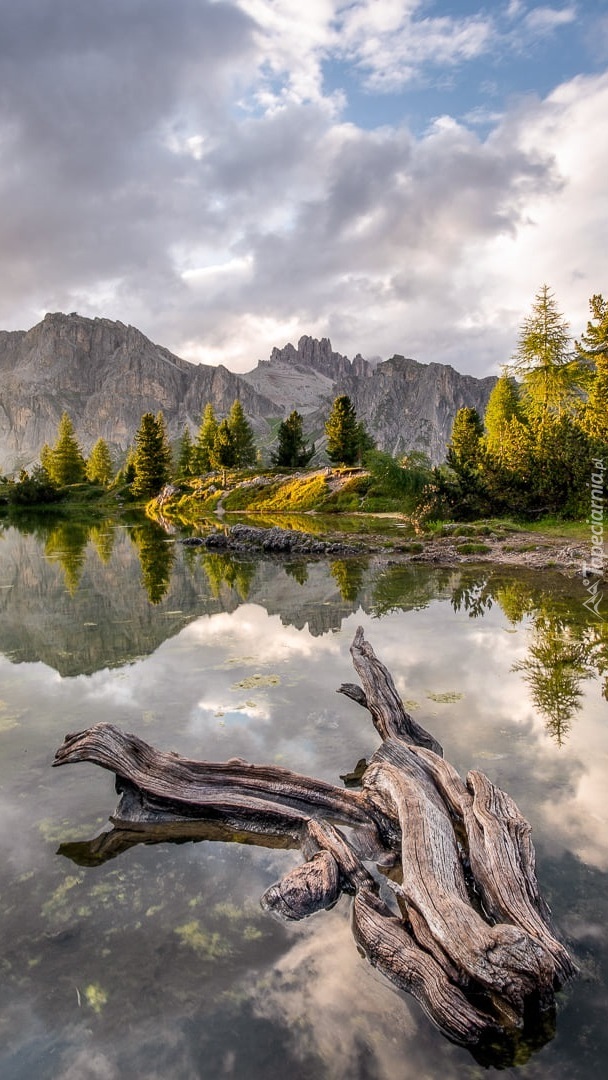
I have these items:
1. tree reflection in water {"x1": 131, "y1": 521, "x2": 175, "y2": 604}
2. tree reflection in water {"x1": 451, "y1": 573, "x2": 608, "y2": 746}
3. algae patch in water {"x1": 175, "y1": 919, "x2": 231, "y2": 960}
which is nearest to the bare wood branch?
tree reflection in water {"x1": 451, "y1": 573, "x2": 608, "y2": 746}

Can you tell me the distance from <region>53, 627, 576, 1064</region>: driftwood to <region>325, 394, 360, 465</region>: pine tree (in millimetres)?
73052

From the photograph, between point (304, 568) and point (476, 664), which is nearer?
point (476, 664)

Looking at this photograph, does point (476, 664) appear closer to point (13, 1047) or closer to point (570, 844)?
point (570, 844)

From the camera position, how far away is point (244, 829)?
21.9 feet

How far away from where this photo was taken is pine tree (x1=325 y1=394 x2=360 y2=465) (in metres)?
79.9

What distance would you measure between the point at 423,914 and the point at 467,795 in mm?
2032

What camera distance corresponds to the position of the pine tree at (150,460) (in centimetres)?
9475

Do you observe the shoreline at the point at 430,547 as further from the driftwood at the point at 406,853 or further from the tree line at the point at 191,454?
the tree line at the point at 191,454

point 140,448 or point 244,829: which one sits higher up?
point 140,448

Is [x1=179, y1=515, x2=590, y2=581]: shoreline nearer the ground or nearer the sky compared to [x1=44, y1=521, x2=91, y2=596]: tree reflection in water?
nearer the sky

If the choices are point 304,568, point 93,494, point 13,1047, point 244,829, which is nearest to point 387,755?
point 244,829

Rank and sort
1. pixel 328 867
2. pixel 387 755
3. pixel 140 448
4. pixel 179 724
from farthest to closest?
1. pixel 140 448
2. pixel 179 724
3. pixel 387 755
4. pixel 328 867

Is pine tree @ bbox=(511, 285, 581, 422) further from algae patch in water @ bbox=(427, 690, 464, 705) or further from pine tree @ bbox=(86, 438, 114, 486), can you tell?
pine tree @ bbox=(86, 438, 114, 486)

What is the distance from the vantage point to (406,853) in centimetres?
566
